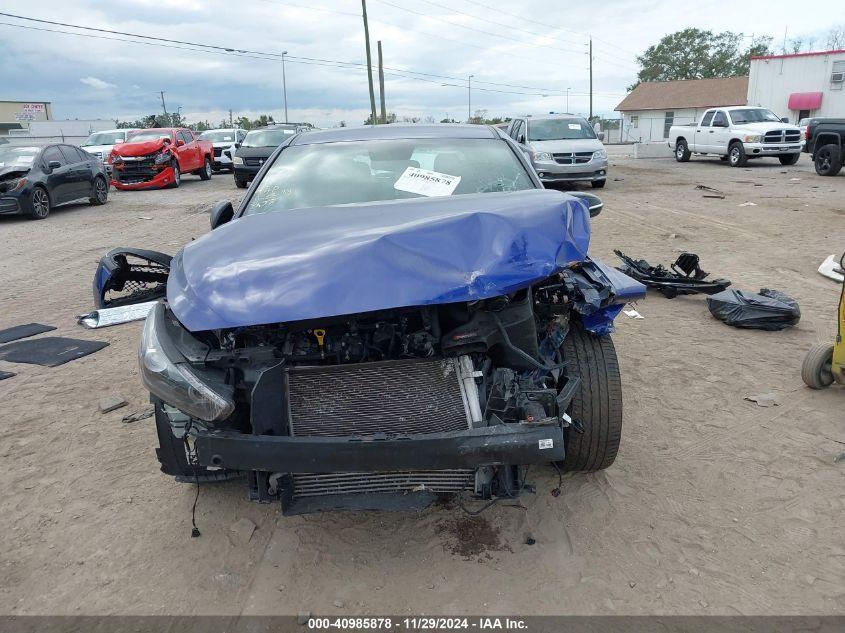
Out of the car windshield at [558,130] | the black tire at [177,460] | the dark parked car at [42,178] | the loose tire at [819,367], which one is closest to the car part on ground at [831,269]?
the loose tire at [819,367]

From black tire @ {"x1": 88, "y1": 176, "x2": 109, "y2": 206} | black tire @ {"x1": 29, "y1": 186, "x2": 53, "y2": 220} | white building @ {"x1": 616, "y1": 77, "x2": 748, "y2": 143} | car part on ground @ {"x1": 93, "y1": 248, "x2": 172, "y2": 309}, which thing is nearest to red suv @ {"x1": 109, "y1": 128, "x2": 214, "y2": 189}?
black tire @ {"x1": 88, "y1": 176, "x2": 109, "y2": 206}

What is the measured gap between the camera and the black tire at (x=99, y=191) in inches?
590

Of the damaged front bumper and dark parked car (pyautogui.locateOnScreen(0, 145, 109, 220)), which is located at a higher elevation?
dark parked car (pyautogui.locateOnScreen(0, 145, 109, 220))

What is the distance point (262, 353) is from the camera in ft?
7.95

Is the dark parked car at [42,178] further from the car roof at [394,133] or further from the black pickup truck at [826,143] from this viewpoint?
the black pickup truck at [826,143]

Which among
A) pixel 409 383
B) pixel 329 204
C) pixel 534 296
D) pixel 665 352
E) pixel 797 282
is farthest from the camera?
pixel 797 282

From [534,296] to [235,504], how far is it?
5.94ft

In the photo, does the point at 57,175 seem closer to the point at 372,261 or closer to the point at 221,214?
the point at 221,214

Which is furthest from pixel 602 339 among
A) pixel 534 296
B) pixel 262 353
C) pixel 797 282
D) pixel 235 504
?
pixel 797 282

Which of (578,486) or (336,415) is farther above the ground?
(336,415)

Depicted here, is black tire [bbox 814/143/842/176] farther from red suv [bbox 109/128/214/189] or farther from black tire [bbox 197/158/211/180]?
black tire [bbox 197/158/211/180]

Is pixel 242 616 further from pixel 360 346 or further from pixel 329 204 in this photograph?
pixel 329 204

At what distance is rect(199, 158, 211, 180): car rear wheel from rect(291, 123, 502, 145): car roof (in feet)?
58.6

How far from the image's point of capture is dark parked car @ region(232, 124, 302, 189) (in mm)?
16828
